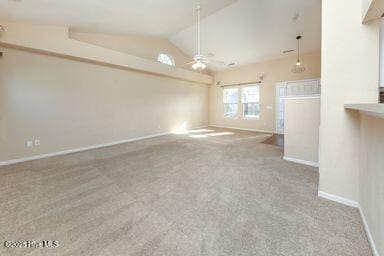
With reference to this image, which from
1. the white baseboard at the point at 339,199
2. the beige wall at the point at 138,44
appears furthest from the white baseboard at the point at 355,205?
the beige wall at the point at 138,44

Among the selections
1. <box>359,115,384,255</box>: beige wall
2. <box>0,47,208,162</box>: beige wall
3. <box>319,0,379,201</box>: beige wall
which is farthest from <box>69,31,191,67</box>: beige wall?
<box>359,115,384,255</box>: beige wall

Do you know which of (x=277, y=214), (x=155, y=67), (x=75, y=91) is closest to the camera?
(x=277, y=214)

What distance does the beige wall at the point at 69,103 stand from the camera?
3.83m

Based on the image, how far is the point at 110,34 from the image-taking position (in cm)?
534

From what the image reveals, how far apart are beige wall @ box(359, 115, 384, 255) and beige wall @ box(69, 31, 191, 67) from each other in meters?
6.45

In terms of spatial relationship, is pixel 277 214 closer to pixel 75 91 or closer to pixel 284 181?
pixel 284 181

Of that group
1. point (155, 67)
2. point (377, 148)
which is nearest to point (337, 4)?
point (377, 148)

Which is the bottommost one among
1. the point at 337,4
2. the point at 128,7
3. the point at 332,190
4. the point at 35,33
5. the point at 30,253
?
the point at 30,253

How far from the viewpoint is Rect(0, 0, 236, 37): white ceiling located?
124 inches

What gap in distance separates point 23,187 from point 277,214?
3665 mm

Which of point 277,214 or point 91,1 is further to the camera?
point 91,1

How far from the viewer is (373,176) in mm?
1385

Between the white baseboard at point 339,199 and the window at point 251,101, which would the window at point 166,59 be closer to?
the window at point 251,101

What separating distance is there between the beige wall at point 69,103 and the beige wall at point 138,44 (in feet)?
2.41
